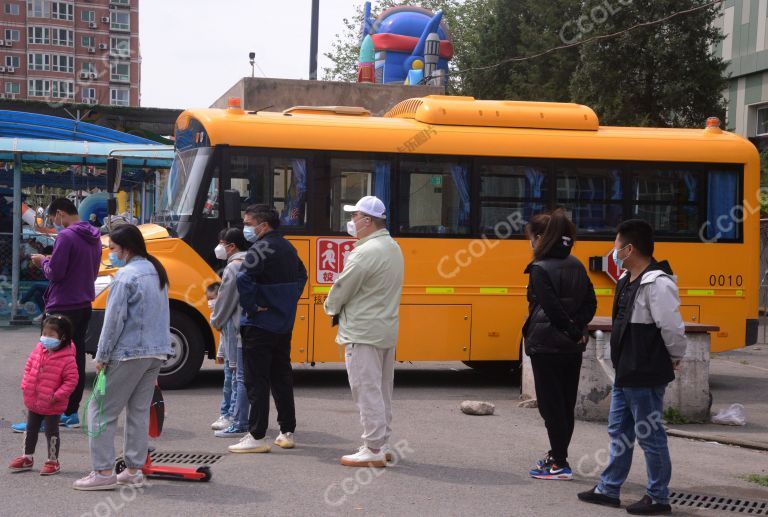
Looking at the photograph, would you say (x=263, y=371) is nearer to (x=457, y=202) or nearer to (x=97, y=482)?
(x=97, y=482)

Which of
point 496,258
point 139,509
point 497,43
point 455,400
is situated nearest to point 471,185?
point 496,258

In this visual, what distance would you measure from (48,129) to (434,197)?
37.5 ft

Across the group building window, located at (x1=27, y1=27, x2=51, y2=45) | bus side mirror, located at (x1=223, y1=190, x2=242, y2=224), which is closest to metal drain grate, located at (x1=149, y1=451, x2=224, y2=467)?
bus side mirror, located at (x1=223, y1=190, x2=242, y2=224)

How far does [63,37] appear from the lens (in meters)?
116

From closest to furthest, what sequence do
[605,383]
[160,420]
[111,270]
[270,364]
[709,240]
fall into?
[160,420] → [270,364] → [605,383] → [111,270] → [709,240]

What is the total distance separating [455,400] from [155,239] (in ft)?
12.4

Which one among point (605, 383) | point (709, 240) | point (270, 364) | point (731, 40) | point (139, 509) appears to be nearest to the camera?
point (139, 509)

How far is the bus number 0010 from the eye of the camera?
12.2m

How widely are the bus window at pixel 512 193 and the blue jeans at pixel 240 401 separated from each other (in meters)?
4.42

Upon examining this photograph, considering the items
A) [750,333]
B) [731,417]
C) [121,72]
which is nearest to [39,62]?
[121,72]

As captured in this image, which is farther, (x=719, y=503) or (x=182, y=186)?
(x=182, y=186)

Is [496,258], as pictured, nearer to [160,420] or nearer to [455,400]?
[455,400]

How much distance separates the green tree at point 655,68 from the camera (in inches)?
1103

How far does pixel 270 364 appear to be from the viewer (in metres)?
7.78
